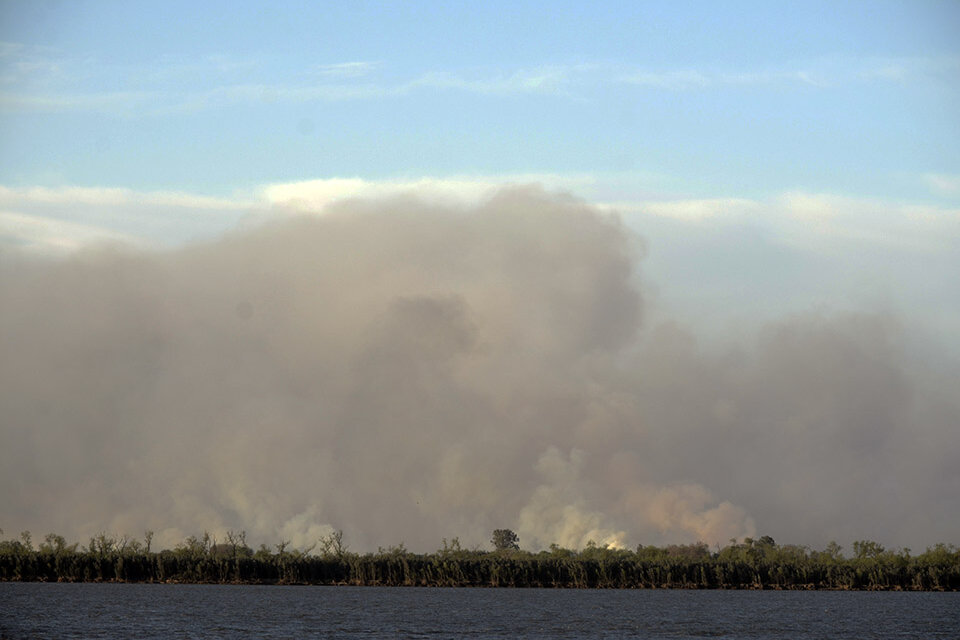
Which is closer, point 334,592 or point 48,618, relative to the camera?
point 48,618

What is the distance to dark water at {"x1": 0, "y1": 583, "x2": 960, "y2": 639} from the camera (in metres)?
74.3

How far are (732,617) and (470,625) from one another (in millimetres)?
28255

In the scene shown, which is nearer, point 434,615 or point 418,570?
point 434,615

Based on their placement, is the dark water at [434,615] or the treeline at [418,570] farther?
the treeline at [418,570]

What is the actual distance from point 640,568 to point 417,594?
31.2 m

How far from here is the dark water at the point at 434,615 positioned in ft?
244

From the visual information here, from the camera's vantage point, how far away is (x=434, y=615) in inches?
3622

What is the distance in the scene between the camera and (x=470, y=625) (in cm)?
8225

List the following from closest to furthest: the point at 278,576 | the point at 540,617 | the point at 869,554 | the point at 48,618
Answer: the point at 48,618, the point at 540,617, the point at 278,576, the point at 869,554

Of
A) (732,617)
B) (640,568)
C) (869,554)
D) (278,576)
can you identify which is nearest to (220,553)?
(278,576)

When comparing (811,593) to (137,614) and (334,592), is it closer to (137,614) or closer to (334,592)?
(334,592)

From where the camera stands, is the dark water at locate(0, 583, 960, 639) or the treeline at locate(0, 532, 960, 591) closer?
the dark water at locate(0, 583, 960, 639)

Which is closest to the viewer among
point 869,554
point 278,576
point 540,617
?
point 540,617

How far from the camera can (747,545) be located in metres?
180
